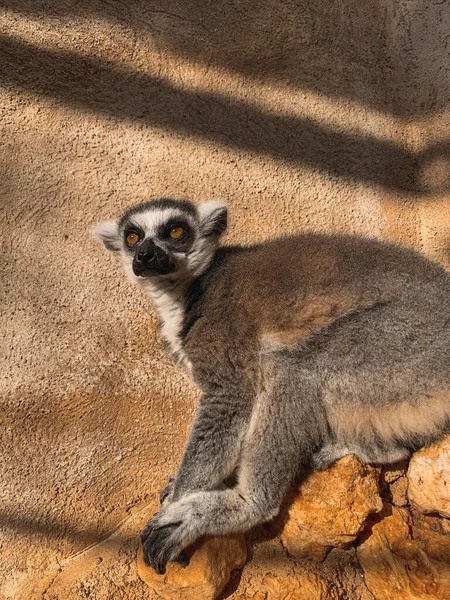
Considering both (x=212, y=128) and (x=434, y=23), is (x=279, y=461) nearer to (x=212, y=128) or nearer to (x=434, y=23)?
(x=212, y=128)

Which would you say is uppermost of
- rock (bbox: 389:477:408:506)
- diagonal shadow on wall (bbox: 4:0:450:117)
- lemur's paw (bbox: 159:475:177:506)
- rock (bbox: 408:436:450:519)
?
diagonal shadow on wall (bbox: 4:0:450:117)

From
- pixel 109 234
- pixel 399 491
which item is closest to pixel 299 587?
pixel 399 491

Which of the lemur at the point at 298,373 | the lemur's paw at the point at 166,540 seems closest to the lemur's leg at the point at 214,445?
the lemur at the point at 298,373

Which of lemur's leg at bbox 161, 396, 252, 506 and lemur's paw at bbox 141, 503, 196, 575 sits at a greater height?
lemur's leg at bbox 161, 396, 252, 506

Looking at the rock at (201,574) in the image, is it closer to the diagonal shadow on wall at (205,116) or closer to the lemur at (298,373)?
the lemur at (298,373)

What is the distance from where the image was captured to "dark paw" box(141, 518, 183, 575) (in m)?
2.79

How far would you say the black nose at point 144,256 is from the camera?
3145mm

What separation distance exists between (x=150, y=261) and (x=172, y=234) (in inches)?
13.0

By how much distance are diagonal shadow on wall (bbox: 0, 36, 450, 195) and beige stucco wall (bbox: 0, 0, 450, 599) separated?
15 millimetres

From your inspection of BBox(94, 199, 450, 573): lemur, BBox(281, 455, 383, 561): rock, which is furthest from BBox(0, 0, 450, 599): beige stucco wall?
BBox(281, 455, 383, 561): rock

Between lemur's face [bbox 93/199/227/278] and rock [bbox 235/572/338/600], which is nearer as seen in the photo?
rock [bbox 235/572/338/600]

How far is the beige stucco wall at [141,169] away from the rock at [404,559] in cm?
143

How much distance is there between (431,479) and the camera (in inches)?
120

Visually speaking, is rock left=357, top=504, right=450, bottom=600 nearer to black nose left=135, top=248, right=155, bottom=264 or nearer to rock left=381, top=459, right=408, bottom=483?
rock left=381, top=459, right=408, bottom=483
